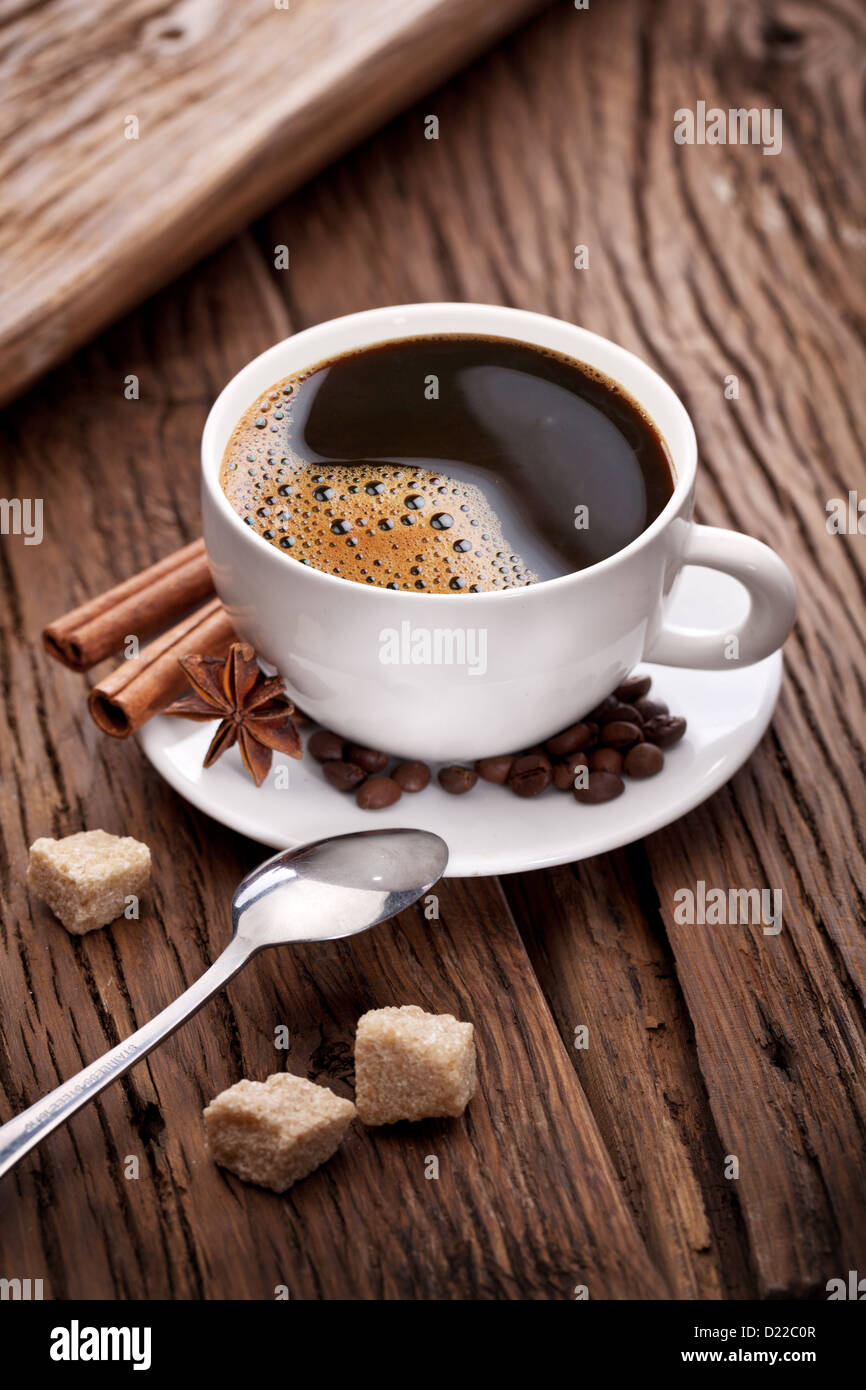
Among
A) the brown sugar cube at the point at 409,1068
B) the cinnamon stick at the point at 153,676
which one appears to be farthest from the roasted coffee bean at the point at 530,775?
→ the cinnamon stick at the point at 153,676

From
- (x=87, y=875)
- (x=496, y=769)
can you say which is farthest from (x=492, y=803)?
(x=87, y=875)

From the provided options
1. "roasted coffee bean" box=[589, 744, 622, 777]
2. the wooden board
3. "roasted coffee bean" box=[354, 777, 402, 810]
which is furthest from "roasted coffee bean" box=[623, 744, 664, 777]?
the wooden board

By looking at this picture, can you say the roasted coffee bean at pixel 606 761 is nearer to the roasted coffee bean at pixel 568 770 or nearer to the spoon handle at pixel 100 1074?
the roasted coffee bean at pixel 568 770

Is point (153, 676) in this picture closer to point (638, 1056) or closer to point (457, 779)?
point (457, 779)

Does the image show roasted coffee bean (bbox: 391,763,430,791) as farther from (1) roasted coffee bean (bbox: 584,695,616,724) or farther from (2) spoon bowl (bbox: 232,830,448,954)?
(1) roasted coffee bean (bbox: 584,695,616,724)
